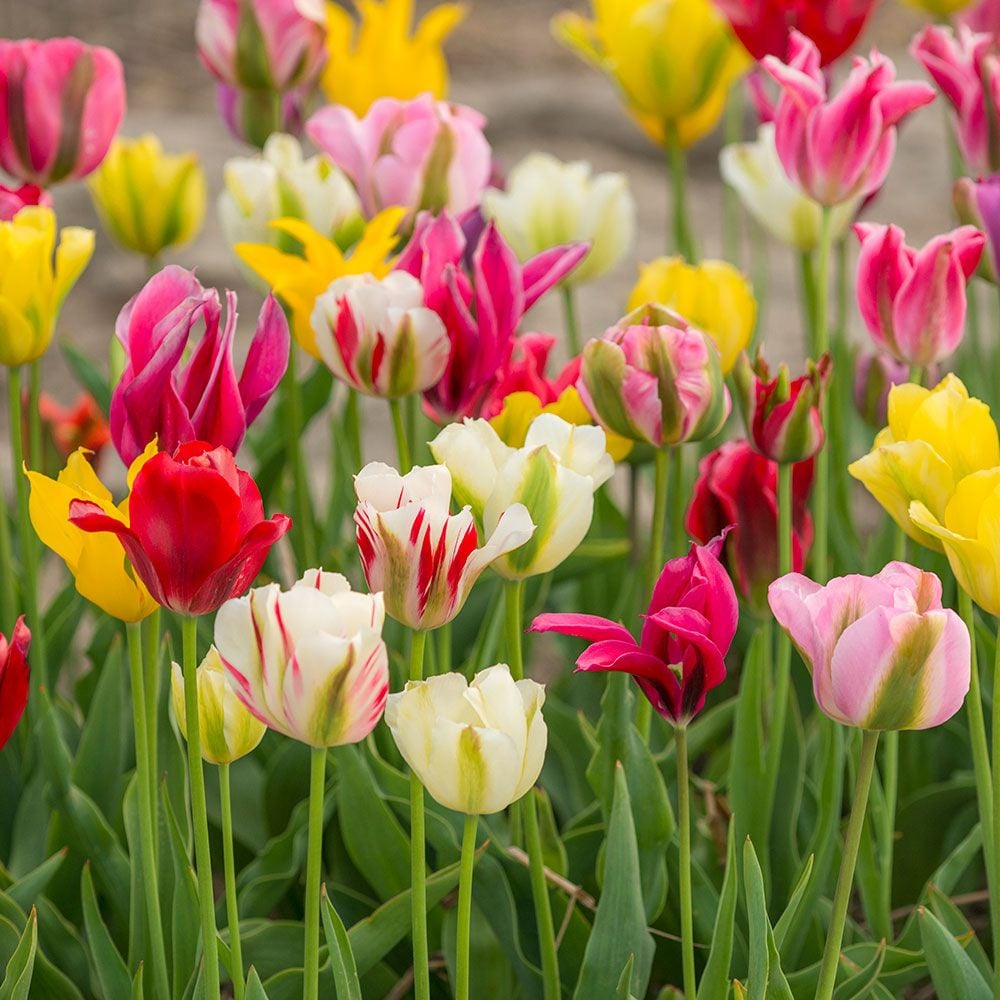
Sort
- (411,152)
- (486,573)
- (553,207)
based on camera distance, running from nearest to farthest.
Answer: (411,152) < (486,573) < (553,207)

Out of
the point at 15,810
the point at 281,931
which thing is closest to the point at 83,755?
the point at 15,810

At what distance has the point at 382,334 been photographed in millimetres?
834

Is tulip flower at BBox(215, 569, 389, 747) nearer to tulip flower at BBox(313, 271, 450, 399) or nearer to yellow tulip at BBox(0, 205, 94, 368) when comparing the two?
tulip flower at BBox(313, 271, 450, 399)

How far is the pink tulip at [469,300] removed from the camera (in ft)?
2.79

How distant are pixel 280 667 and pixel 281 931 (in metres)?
0.35

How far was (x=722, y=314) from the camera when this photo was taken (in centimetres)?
102

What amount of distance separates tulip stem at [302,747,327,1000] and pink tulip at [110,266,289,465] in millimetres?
170

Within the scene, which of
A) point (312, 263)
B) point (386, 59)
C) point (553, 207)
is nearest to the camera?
point (312, 263)

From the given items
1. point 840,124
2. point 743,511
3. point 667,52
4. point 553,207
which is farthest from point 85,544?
point 667,52

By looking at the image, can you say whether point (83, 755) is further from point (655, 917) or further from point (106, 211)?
point (106, 211)

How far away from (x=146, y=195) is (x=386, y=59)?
9.7 inches

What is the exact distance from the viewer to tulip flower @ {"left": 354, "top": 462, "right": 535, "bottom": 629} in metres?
0.61

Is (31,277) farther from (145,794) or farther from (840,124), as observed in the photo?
(840,124)

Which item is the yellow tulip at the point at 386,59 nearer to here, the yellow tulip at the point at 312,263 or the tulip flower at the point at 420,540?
the yellow tulip at the point at 312,263
